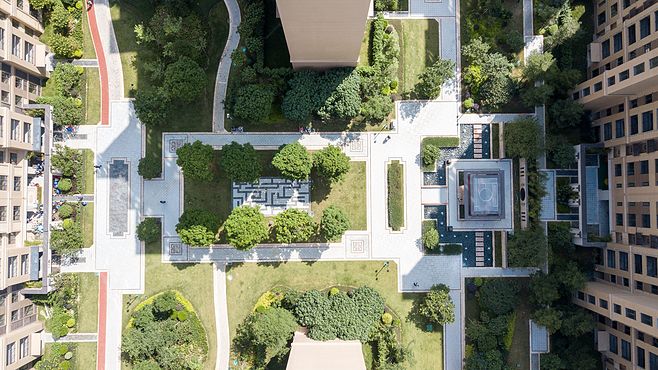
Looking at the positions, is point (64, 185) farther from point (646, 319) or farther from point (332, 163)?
point (646, 319)

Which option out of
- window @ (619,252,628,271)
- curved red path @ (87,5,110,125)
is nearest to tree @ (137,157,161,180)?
curved red path @ (87,5,110,125)

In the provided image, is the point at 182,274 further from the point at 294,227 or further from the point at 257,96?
the point at 257,96

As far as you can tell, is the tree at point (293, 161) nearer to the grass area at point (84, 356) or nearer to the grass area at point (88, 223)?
the grass area at point (88, 223)

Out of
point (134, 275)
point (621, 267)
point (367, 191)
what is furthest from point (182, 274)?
point (621, 267)

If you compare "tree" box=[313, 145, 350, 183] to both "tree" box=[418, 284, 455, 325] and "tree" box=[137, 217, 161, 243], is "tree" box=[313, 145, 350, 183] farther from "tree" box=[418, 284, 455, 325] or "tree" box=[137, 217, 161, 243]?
"tree" box=[137, 217, 161, 243]

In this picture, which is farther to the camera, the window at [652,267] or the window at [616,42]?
the window at [616,42]

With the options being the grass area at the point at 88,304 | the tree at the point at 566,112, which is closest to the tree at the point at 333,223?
the tree at the point at 566,112
